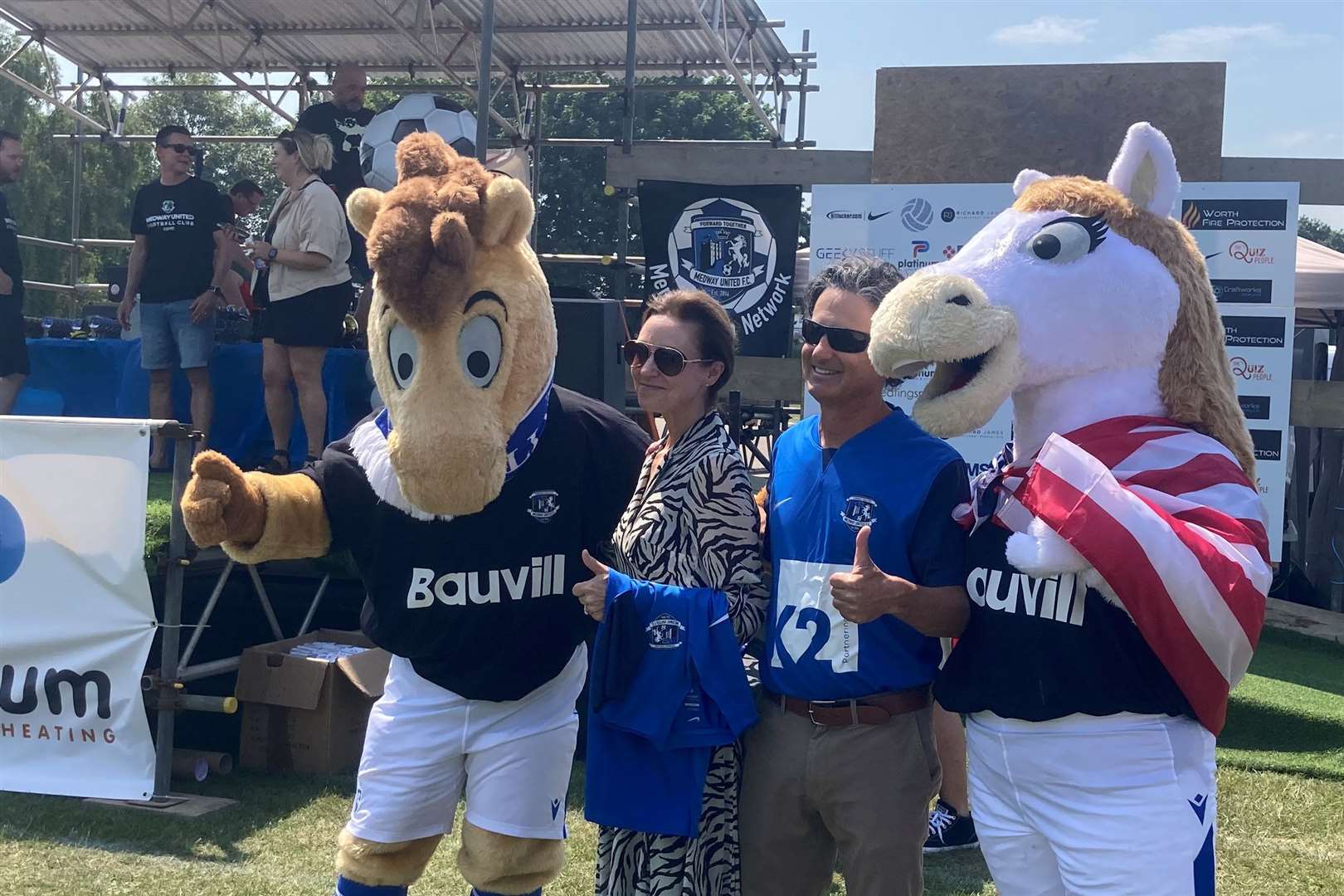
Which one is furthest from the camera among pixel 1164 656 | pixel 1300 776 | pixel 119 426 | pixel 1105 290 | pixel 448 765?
pixel 1300 776

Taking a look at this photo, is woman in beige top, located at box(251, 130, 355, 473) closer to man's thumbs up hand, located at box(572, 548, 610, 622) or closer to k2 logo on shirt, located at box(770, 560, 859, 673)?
man's thumbs up hand, located at box(572, 548, 610, 622)

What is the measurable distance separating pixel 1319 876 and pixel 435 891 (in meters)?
2.92

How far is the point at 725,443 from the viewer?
2588mm

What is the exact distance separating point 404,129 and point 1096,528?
757 cm

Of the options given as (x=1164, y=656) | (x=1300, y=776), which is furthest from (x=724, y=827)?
(x=1300, y=776)

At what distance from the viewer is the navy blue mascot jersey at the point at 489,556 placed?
265 cm

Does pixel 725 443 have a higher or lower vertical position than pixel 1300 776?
higher

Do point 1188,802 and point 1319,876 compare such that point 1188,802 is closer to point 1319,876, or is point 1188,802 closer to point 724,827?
point 724,827

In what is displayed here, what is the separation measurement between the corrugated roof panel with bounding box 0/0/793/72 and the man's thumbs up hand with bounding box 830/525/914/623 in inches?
334

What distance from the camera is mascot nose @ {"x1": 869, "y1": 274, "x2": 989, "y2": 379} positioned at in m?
2.09

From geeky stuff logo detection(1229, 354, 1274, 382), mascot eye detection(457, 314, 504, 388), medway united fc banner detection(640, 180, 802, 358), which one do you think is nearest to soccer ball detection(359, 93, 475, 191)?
medway united fc banner detection(640, 180, 802, 358)

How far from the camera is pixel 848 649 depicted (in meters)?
2.38

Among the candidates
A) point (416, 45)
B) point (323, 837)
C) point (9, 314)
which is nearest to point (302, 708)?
point (323, 837)

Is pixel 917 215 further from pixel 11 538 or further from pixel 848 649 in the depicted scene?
pixel 11 538
